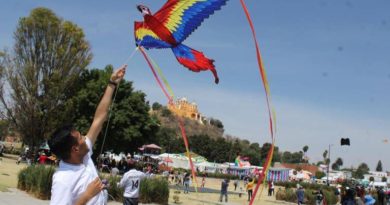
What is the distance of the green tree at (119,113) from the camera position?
137 feet

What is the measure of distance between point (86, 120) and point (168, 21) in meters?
37.5

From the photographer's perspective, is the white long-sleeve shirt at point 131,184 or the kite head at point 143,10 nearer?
the kite head at point 143,10

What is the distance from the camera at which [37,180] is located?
17.4 meters

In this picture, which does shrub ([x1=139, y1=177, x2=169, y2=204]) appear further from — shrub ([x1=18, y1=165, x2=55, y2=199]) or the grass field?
shrub ([x1=18, y1=165, x2=55, y2=199])

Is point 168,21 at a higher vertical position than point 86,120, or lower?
lower

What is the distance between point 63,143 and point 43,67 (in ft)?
126

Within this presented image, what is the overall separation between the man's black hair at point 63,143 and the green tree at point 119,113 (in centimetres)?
3820

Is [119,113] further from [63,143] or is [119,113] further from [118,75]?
[63,143]

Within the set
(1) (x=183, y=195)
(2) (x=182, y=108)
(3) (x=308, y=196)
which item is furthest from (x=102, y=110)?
(3) (x=308, y=196)

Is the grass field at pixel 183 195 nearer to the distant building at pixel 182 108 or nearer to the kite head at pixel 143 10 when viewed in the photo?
the distant building at pixel 182 108

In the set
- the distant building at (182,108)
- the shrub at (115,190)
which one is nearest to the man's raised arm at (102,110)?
the distant building at (182,108)

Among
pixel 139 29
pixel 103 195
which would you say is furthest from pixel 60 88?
pixel 103 195

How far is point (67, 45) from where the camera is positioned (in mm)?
39719

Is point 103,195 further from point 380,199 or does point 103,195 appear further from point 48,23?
point 48,23
